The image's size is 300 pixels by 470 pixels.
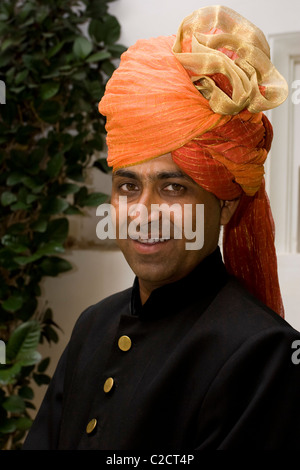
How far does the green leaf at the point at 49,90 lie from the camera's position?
2.03m

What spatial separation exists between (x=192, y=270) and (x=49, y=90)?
1284mm

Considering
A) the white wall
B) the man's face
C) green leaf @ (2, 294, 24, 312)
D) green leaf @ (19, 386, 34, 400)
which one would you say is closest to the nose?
the man's face

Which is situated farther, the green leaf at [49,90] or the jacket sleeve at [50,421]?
the green leaf at [49,90]

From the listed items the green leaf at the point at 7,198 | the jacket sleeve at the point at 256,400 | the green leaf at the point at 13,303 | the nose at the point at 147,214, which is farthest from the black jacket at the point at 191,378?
the green leaf at the point at 7,198

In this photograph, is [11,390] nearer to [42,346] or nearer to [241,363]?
[42,346]

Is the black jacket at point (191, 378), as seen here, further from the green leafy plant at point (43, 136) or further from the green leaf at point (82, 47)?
the green leaf at point (82, 47)

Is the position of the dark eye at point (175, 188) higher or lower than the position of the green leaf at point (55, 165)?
higher

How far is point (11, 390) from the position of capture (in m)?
2.11

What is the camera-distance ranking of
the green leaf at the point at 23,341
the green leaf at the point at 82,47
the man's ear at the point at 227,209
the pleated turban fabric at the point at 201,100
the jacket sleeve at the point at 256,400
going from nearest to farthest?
the jacket sleeve at the point at 256,400 < the pleated turban fabric at the point at 201,100 < the man's ear at the point at 227,209 < the green leaf at the point at 23,341 < the green leaf at the point at 82,47

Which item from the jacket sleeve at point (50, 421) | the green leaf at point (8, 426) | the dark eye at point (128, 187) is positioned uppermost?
the dark eye at point (128, 187)

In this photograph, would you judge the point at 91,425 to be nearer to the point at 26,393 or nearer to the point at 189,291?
the point at 189,291

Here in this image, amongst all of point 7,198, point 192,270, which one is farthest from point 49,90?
point 192,270

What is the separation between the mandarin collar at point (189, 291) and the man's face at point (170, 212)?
0.05 ft
